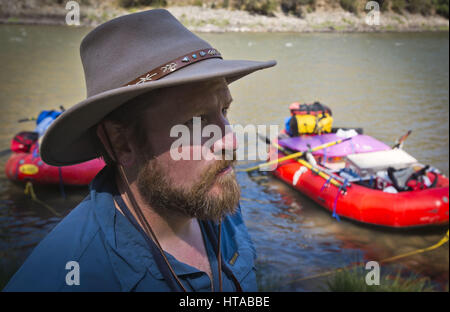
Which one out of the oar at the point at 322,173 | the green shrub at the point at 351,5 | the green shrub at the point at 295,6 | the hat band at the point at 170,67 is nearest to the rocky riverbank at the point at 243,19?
the green shrub at the point at 295,6

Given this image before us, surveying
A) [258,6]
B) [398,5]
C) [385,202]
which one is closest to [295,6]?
[258,6]

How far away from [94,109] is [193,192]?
0.39 metres

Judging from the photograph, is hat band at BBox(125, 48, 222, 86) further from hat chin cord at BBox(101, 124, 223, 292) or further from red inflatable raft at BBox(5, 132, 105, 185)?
red inflatable raft at BBox(5, 132, 105, 185)

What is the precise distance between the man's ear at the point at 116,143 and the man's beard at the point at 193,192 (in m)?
0.07

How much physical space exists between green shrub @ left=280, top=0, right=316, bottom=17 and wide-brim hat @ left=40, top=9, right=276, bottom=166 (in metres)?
31.0

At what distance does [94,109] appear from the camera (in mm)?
1219

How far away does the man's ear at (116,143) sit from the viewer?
1341mm

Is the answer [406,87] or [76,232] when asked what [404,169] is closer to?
[76,232]

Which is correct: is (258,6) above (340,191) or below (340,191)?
above

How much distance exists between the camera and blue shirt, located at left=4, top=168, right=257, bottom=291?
1.12 meters

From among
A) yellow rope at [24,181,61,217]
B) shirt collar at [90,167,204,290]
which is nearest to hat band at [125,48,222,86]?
shirt collar at [90,167,204,290]

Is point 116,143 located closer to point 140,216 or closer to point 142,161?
point 142,161

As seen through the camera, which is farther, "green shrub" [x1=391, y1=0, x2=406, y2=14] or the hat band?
"green shrub" [x1=391, y1=0, x2=406, y2=14]
